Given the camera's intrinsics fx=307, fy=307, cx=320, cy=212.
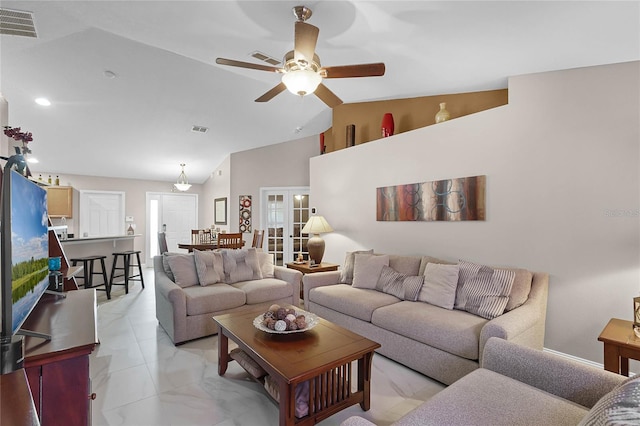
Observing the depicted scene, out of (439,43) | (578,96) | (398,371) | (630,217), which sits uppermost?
(439,43)

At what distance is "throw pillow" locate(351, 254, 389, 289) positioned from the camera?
347cm

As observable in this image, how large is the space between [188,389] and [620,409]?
7.91 feet

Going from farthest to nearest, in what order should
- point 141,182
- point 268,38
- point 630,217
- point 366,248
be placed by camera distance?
point 141,182 → point 366,248 → point 268,38 → point 630,217

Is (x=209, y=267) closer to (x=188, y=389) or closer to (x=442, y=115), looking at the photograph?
(x=188, y=389)

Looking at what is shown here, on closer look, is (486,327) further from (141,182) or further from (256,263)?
(141,182)

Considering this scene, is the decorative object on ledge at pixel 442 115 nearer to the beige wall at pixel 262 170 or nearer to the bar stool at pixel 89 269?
the beige wall at pixel 262 170

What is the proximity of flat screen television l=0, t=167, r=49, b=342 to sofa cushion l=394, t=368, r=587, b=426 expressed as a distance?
4.96 ft

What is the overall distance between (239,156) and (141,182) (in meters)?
2.91

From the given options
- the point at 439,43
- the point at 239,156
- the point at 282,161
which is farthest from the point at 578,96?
the point at 239,156

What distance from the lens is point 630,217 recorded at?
2.37 meters

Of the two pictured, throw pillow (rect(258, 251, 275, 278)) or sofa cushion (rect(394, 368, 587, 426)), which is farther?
throw pillow (rect(258, 251, 275, 278))

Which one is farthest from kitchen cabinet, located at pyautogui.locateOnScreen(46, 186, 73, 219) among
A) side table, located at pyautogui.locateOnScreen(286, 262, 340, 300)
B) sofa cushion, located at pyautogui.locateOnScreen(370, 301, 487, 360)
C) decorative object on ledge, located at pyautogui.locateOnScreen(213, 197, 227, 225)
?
sofa cushion, located at pyautogui.locateOnScreen(370, 301, 487, 360)

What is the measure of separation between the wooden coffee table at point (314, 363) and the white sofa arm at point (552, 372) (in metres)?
0.69

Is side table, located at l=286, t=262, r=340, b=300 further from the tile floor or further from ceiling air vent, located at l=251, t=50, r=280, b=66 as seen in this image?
ceiling air vent, located at l=251, t=50, r=280, b=66
